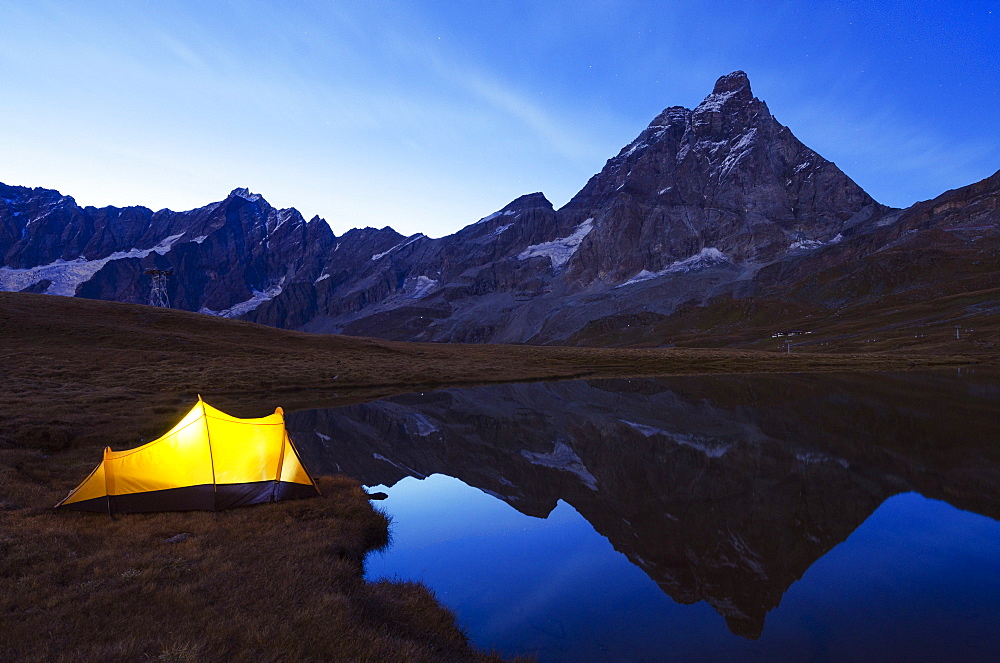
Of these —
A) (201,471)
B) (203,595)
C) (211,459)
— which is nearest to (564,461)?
(211,459)

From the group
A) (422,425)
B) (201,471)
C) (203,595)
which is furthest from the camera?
(422,425)

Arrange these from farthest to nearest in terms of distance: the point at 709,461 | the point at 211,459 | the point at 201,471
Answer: the point at 709,461 < the point at 211,459 < the point at 201,471

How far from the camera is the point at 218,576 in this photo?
9.16 meters

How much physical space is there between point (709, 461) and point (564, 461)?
635 centimetres

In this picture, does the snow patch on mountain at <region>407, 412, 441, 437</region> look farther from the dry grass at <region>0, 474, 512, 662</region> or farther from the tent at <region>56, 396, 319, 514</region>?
the dry grass at <region>0, 474, 512, 662</region>

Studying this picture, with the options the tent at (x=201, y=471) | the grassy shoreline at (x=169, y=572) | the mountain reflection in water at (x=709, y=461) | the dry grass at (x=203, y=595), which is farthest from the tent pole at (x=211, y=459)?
the mountain reflection in water at (x=709, y=461)

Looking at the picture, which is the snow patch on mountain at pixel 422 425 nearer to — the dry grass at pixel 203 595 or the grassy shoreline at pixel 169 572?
the grassy shoreline at pixel 169 572

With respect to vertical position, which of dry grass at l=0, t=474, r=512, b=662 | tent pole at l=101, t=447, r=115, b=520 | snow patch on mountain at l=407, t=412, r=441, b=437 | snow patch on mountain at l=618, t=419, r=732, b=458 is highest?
tent pole at l=101, t=447, r=115, b=520

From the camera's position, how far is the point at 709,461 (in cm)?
2227

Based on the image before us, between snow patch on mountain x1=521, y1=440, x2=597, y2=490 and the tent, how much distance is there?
Result: 1049 centimetres

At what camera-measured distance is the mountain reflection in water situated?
13.2m

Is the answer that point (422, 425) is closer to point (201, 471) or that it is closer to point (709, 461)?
point (709, 461)

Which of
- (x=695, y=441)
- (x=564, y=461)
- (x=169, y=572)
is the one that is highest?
(x=169, y=572)

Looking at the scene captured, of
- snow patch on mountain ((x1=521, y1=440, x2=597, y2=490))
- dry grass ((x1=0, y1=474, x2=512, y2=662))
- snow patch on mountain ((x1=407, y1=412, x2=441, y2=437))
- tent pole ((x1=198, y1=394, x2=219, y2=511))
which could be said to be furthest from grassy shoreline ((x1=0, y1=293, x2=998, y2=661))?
snow patch on mountain ((x1=407, y1=412, x2=441, y2=437))
